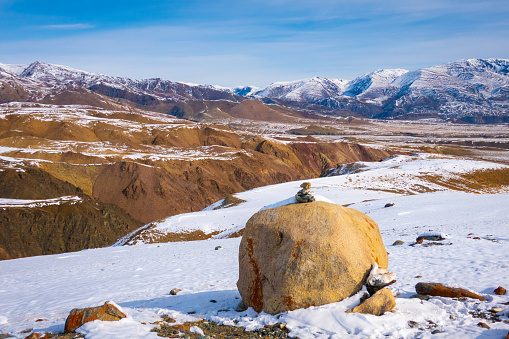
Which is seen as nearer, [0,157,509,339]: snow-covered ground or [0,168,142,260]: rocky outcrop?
[0,157,509,339]: snow-covered ground

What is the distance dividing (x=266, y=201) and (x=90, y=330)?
4066 centimetres

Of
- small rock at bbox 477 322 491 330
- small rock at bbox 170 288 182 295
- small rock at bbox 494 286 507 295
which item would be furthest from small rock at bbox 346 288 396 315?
small rock at bbox 170 288 182 295

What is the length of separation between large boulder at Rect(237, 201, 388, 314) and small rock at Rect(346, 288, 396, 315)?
52 cm

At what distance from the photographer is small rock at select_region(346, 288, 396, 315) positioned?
9.56 m

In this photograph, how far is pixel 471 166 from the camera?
213ft

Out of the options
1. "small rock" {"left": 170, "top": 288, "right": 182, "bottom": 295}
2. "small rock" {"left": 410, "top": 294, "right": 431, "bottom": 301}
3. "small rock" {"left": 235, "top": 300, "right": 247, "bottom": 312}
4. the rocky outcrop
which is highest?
"small rock" {"left": 410, "top": 294, "right": 431, "bottom": 301}

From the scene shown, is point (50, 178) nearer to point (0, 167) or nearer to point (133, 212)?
point (0, 167)

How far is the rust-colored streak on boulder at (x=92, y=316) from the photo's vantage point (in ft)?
31.7

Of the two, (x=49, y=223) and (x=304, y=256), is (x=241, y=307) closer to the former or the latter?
(x=304, y=256)

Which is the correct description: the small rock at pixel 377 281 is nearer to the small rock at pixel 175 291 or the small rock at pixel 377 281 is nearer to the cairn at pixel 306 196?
the cairn at pixel 306 196

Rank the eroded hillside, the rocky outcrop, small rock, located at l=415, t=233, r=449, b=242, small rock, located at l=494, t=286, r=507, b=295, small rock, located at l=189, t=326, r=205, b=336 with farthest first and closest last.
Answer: the eroded hillside → the rocky outcrop → small rock, located at l=415, t=233, r=449, b=242 → small rock, located at l=494, t=286, r=507, b=295 → small rock, located at l=189, t=326, r=205, b=336

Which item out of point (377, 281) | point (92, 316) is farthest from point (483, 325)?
point (92, 316)

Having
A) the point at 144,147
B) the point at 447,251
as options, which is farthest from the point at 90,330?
the point at 144,147

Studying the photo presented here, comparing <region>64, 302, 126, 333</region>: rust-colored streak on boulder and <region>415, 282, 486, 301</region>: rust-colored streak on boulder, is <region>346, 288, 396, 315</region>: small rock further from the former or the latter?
<region>64, 302, 126, 333</region>: rust-colored streak on boulder
